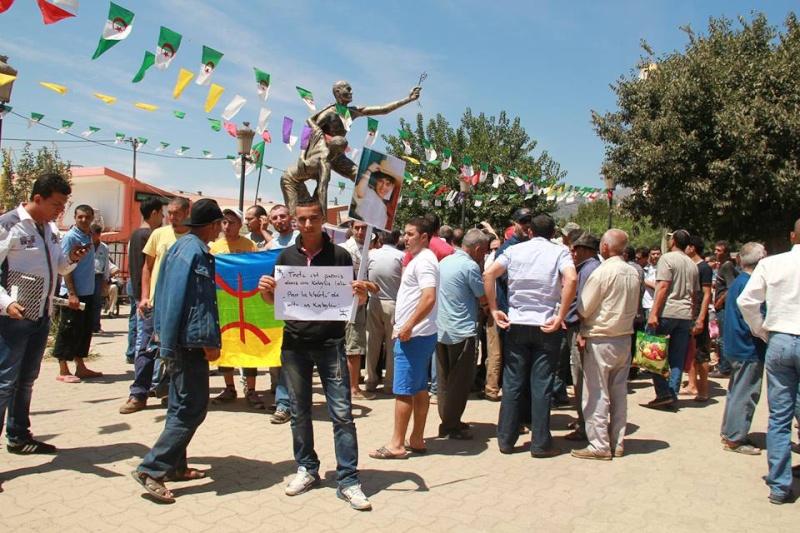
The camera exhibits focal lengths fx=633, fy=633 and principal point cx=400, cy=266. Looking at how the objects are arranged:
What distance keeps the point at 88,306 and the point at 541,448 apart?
20.3 feet

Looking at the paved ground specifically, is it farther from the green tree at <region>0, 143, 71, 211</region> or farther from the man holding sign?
the green tree at <region>0, 143, 71, 211</region>

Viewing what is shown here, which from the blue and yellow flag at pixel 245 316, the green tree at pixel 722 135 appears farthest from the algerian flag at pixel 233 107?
the green tree at pixel 722 135

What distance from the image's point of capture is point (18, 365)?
4.68 m

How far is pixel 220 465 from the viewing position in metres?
5.00

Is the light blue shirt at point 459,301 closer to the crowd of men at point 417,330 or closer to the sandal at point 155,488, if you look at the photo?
the crowd of men at point 417,330

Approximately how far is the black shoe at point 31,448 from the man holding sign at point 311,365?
83.9 inches

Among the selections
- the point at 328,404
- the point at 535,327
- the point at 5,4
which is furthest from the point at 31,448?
the point at 535,327

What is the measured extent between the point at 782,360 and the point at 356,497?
3231 millimetres

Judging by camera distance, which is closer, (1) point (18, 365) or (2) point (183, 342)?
(2) point (183, 342)

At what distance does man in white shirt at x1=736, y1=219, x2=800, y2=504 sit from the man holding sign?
308 cm

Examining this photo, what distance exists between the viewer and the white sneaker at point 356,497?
13.6 ft

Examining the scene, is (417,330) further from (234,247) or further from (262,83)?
(262,83)

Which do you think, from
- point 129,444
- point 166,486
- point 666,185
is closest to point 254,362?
point 129,444

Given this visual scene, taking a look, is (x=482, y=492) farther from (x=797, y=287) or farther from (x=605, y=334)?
(x=797, y=287)
